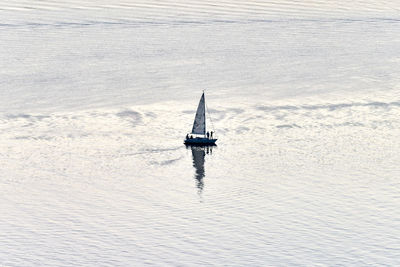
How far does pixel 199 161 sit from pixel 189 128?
43.8 feet

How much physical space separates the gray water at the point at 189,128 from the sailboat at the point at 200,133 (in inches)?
48.8

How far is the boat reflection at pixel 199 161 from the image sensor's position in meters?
84.4

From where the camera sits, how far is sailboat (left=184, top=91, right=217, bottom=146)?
323ft

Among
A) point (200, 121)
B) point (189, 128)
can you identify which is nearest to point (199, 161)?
point (200, 121)

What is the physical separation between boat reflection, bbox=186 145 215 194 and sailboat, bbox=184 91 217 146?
1.87ft

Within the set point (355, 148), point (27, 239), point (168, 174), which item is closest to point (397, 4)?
point (355, 148)

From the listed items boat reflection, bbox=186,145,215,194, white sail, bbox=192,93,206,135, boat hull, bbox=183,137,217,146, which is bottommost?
boat reflection, bbox=186,145,215,194

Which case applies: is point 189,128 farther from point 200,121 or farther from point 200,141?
point 200,141

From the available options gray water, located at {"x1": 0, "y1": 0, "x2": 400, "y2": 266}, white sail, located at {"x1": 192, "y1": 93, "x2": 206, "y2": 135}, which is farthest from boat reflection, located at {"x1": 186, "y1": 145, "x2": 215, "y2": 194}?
white sail, located at {"x1": 192, "y1": 93, "x2": 206, "y2": 135}

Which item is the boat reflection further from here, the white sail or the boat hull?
the white sail

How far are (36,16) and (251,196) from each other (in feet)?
283

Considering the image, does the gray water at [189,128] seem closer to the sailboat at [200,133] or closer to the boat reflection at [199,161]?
the boat reflection at [199,161]

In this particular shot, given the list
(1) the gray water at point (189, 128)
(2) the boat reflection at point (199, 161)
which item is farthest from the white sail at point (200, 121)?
(2) the boat reflection at point (199, 161)

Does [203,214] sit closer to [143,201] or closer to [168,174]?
[143,201]
